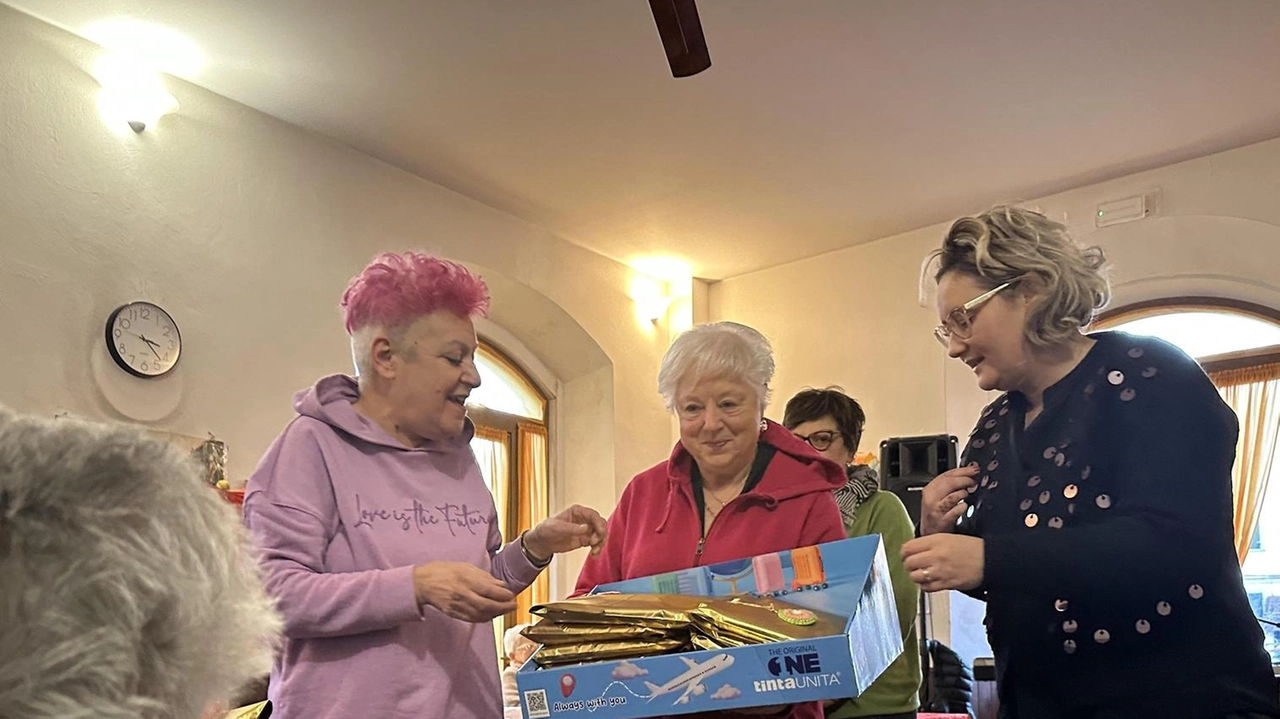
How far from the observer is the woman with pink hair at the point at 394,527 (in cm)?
131

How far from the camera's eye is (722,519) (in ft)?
5.13

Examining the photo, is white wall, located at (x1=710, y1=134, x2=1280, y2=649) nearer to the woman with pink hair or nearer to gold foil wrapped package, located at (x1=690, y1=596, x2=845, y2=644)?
the woman with pink hair

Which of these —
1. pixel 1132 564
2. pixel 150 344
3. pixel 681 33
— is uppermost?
pixel 681 33

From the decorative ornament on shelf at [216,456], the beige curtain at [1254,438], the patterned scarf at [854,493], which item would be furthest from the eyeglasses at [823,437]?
the beige curtain at [1254,438]

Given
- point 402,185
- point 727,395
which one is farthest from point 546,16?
point 727,395

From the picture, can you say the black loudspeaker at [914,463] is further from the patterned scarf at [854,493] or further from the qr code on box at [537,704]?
the qr code on box at [537,704]

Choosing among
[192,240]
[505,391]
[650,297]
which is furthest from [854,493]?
[650,297]

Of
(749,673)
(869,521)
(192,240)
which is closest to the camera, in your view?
(749,673)

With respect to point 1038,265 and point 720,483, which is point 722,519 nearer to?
point 720,483

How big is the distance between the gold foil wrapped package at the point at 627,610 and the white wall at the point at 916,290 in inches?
109

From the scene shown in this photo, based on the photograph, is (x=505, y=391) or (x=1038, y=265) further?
(x=505, y=391)

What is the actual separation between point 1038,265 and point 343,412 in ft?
3.34

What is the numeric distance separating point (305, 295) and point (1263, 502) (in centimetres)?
383

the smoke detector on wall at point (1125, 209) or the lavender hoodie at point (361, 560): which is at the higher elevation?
the smoke detector on wall at point (1125, 209)
